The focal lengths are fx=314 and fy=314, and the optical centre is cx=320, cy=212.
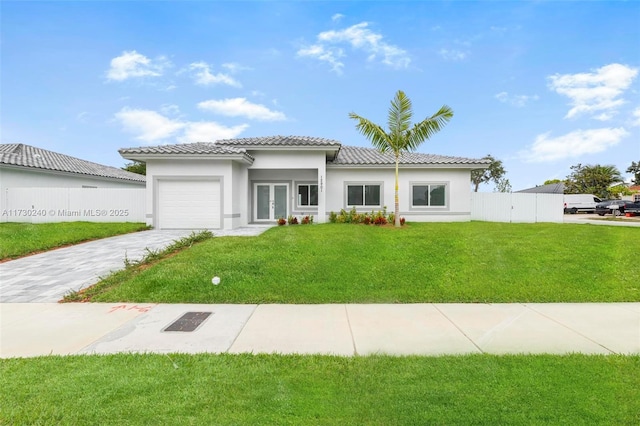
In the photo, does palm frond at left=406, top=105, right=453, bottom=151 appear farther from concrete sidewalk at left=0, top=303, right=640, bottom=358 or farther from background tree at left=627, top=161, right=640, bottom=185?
background tree at left=627, top=161, right=640, bottom=185

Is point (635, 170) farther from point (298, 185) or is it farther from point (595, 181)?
point (298, 185)

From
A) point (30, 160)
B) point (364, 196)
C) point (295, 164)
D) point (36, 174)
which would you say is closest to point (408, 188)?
point (364, 196)

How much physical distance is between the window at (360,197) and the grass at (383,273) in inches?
296

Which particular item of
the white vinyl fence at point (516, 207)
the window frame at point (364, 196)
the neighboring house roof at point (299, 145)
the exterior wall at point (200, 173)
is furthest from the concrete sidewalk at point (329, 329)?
the white vinyl fence at point (516, 207)

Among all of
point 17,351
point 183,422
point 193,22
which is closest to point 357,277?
point 183,422

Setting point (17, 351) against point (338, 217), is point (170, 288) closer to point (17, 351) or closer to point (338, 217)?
point (17, 351)

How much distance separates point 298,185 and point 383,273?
36.3ft

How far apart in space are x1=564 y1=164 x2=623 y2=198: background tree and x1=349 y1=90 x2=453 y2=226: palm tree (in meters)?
50.4

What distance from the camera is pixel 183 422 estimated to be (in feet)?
8.03

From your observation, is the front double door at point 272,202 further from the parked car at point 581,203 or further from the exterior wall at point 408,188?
the parked car at point 581,203

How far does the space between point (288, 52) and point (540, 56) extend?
Result: 40.1 ft

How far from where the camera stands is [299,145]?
15578 millimetres

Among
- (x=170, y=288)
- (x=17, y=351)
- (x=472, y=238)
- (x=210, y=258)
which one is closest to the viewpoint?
(x=17, y=351)

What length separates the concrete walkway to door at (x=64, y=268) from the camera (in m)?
6.51
